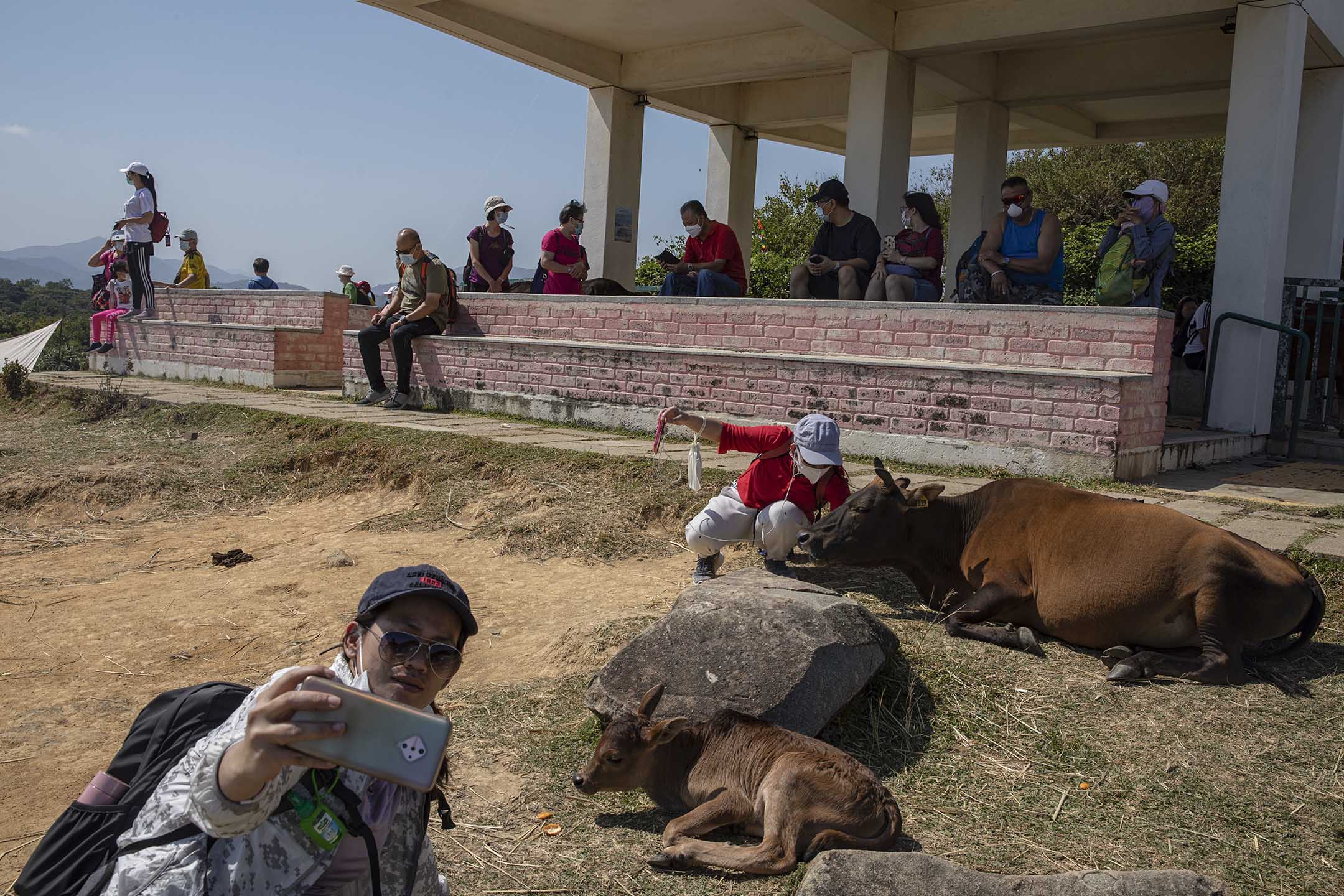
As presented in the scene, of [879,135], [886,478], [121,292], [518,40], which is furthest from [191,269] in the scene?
[886,478]

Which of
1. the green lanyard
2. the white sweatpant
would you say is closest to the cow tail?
the white sweatpant

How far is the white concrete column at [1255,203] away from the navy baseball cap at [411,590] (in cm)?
955

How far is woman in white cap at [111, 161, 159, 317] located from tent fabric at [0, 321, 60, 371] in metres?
2.07

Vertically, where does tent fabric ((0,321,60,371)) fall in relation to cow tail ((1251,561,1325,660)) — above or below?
above

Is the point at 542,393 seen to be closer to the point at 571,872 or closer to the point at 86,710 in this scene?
the point at 86,710

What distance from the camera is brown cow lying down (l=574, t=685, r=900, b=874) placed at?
10.8ft

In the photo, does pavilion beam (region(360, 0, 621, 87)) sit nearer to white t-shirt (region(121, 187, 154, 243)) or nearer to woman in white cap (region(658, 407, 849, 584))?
white t-shirt (region(121, 187, 154, 243))

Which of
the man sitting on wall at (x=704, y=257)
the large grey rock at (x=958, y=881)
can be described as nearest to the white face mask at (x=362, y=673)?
the large grey rock at (x=958, y=881)

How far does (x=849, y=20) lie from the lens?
476 inches

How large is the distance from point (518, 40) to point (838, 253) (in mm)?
6363

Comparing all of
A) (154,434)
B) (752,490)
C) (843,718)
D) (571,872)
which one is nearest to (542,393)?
(154,434)

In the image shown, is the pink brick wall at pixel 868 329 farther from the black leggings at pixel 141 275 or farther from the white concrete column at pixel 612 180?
the black leggings at pixel 141 275

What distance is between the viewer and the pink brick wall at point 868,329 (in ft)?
27.0

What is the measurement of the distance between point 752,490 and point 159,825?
158 inches
